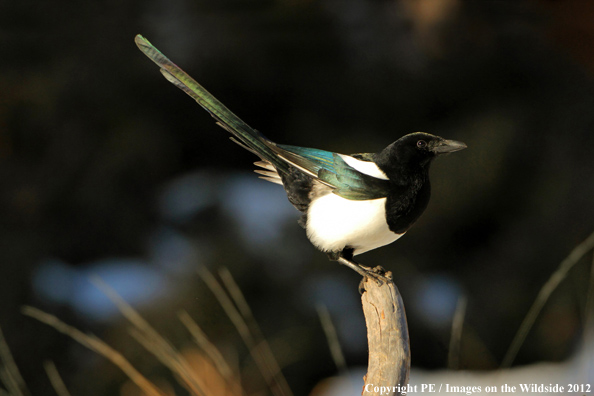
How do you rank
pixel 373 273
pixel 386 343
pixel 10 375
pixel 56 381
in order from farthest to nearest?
pixel 56 381 < pixel 10 375 < pixel 373 273 < pixel 386 343

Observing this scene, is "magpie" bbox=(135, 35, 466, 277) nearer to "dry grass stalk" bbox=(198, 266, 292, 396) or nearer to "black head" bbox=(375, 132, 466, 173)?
"black head" bbox=(375, 132, 466, 173)

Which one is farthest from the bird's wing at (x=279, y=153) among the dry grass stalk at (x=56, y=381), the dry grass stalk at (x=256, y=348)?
the dry grass stalk at (x=56, y=381)

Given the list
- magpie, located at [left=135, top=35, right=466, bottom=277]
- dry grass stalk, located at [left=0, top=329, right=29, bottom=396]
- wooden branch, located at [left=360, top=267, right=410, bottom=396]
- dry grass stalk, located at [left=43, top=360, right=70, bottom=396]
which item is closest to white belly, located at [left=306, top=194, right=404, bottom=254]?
magpie, located at [left=135, top=35, right=466, bottom=277]

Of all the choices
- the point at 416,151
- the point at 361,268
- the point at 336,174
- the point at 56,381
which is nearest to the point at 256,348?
the point at 361,268

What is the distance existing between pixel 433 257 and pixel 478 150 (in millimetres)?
551

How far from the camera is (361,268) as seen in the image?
1245 millimetres

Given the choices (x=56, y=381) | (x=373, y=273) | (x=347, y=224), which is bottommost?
(x=56, y=381)

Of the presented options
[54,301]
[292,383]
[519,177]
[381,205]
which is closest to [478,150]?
[519,177]

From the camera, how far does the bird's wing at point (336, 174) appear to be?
115 cm

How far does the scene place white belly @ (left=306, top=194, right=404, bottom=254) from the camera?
114 centimetres

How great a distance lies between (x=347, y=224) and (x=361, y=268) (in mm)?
132

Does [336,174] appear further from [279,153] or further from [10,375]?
[10,375]

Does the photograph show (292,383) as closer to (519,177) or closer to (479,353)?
(479,353)

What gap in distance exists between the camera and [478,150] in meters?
2.61
